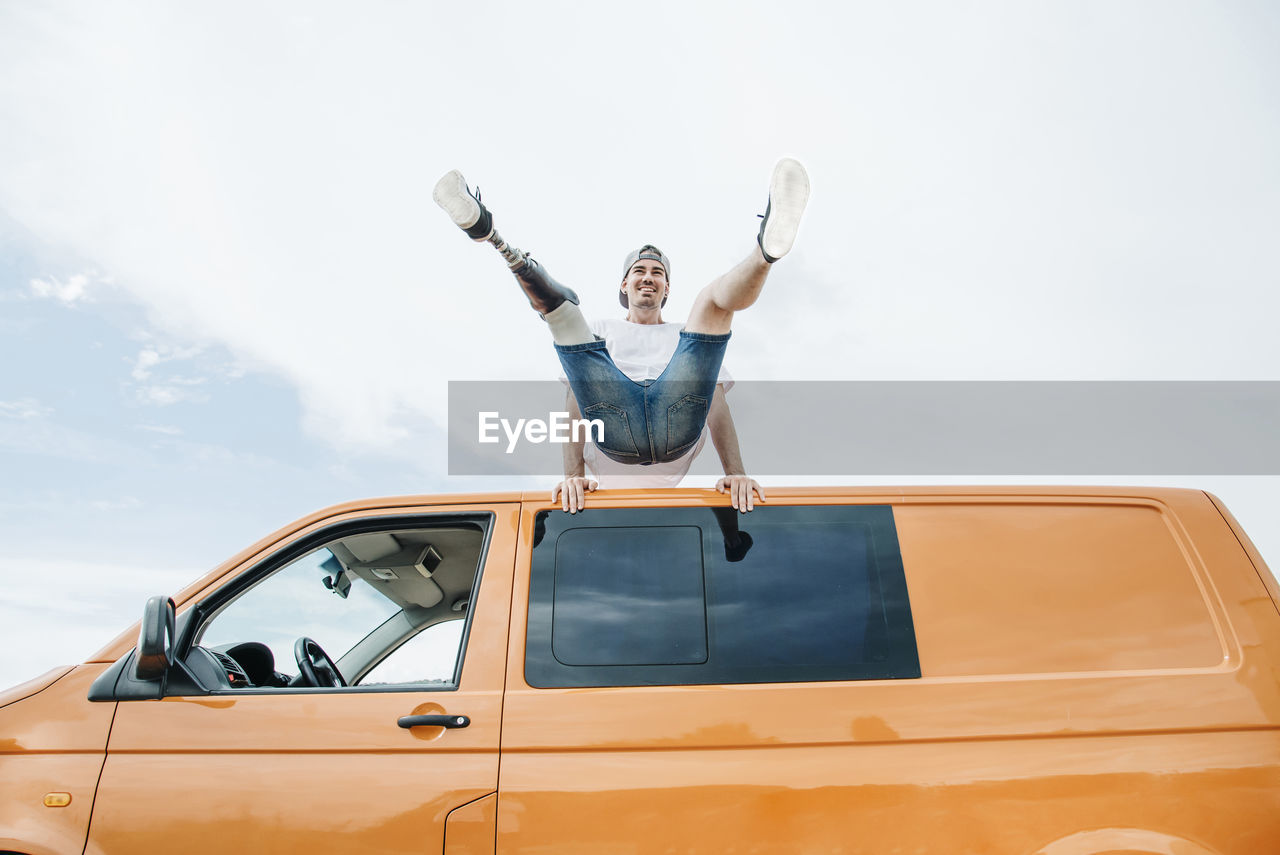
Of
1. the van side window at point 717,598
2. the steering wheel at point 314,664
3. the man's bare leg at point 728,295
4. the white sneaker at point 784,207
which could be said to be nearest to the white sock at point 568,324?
the man's bare leg at point 728,295

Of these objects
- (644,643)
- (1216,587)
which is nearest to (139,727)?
(644,643)

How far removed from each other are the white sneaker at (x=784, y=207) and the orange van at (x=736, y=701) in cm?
106

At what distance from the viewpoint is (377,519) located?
9.98 ft

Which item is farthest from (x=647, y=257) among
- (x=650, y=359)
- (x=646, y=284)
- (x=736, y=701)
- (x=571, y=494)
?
(x=736, y=701)

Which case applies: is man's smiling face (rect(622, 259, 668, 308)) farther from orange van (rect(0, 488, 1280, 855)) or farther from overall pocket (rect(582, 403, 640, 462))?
orange van (rect(0, 488, 1280, 855))

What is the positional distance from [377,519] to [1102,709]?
2.56 meters

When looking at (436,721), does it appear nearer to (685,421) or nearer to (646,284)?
(685,421)

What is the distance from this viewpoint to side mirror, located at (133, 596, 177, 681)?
2584 millimetres

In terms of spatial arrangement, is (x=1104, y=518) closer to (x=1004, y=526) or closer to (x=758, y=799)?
(x=1004, y=526)

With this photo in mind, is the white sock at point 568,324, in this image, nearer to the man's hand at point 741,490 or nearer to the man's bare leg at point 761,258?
the man's bare leg at point 761,258

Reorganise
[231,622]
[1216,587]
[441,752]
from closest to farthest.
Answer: [441,752]
[1216,587]
[231,622]

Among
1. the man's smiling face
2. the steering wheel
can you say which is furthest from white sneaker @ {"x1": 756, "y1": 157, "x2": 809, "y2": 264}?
the steering wheel

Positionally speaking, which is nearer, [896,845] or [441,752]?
[896,845]

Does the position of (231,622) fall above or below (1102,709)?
above
